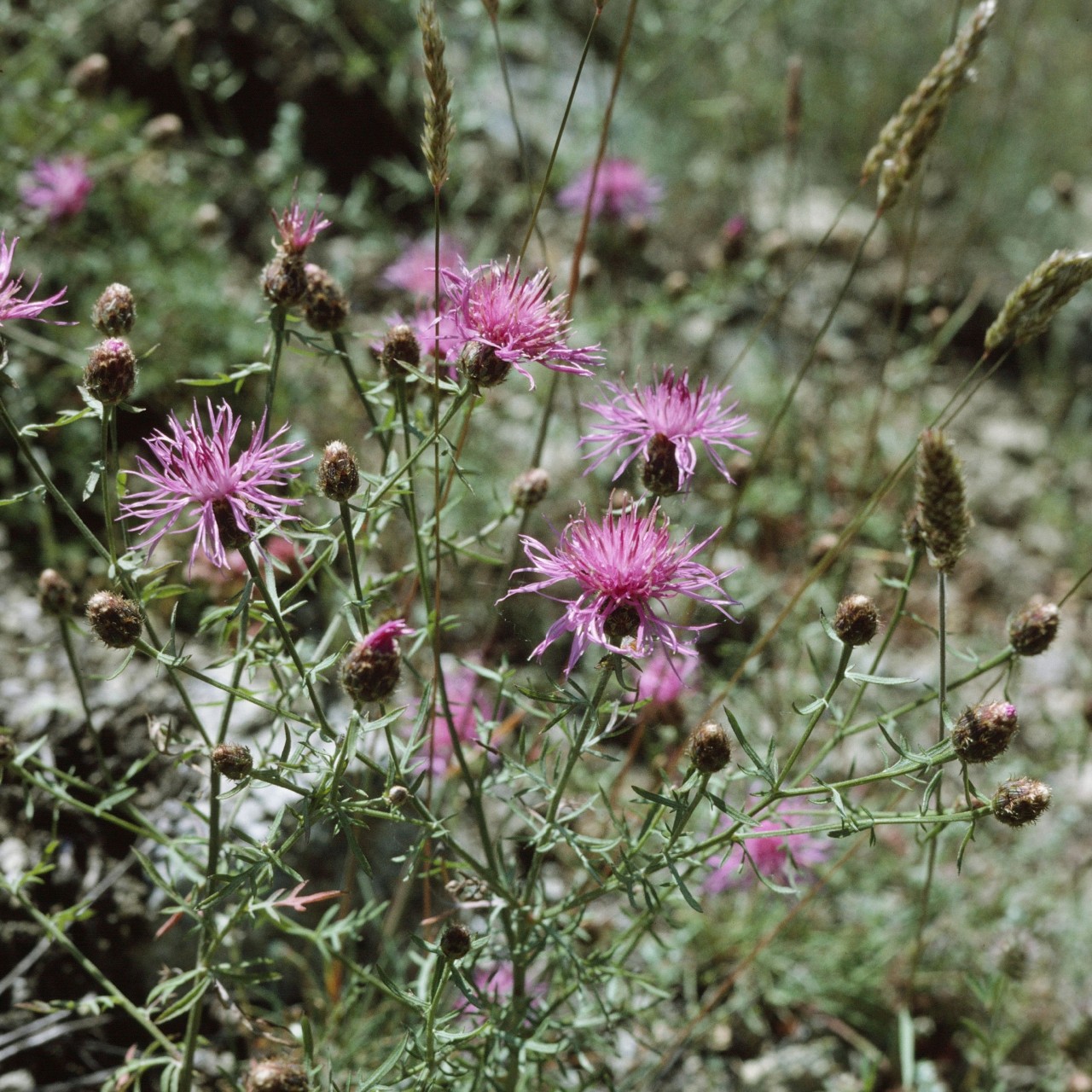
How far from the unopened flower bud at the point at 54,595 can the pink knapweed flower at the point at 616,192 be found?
2.56 metres

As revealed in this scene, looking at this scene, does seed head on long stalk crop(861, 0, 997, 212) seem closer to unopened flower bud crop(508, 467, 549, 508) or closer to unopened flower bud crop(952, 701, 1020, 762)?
unopened flower bud crop(508, 467, 549, 508)

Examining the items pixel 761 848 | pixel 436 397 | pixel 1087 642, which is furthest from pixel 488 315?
pixel 1087 642

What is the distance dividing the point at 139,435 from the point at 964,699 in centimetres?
305

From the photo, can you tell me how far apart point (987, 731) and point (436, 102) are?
1.33 metres

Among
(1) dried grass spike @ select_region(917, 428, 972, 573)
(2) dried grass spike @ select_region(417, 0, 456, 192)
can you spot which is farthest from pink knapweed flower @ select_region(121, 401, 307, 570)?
(1) dried grass spike @ select_region(917, 428, 972, 573)

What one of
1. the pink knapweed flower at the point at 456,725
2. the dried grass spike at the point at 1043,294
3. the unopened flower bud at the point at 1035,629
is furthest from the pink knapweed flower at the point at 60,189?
the unopened flower bud at the point at 1035,629

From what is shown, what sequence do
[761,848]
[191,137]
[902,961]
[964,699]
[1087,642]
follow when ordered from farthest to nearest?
[191,137] → [1087,642] → [964,699] → [902,961] → [761,848]

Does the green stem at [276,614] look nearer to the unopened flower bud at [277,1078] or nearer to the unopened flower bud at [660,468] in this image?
the unopened flower bud at [277,1078]

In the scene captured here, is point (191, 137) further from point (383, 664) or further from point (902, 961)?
point (902, 961)

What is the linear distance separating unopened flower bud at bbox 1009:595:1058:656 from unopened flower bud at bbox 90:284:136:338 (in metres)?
1.69

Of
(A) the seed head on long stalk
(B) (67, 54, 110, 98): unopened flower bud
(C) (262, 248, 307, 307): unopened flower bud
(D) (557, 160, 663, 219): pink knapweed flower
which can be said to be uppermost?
(D) (557, 160, 663, 219): pink knapweed flower

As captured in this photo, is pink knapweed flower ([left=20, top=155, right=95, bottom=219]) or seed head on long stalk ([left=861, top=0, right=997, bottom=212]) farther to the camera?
pink knapweed flower ([left=20, top=155, right=95, bottom=219])

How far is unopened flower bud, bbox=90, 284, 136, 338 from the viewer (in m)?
1.81

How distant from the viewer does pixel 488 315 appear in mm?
1725
